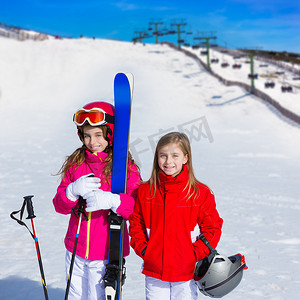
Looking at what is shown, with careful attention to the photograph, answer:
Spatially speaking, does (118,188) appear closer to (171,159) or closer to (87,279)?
(171,159)

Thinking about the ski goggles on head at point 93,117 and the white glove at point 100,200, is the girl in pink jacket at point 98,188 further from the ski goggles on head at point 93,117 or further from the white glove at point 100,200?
the white glove at point 100,200

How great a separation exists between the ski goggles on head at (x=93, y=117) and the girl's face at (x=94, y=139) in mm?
56

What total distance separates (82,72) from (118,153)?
87.4 ft

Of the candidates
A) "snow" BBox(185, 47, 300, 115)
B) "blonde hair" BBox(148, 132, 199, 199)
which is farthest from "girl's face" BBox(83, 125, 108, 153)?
"snow" BBox(185, 47, 300, 115)

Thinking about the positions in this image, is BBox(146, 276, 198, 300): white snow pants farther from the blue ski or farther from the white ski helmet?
the blue ski

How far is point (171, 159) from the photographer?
2262 millimetres

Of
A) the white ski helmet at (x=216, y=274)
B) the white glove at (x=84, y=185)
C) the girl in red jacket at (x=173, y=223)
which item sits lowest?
the white ski helmet at (x=216, y=274)

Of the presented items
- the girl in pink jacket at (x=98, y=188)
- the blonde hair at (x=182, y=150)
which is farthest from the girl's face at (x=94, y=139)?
the blonde hair at (x=182, y=150)

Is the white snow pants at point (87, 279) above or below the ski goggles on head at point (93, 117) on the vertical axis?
below

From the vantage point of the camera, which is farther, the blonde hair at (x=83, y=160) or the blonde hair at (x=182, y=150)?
the blonde hair at (x=83, y=160)

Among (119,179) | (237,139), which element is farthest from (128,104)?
(237,139)

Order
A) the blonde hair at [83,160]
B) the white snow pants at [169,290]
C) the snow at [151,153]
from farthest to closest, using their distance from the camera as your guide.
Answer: the snow at [151,153] → the blonde hair at [83,160] → the white snow pants at [169,290]

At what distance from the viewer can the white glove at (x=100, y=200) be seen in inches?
85.9

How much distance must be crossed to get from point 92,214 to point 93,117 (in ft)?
2.09
